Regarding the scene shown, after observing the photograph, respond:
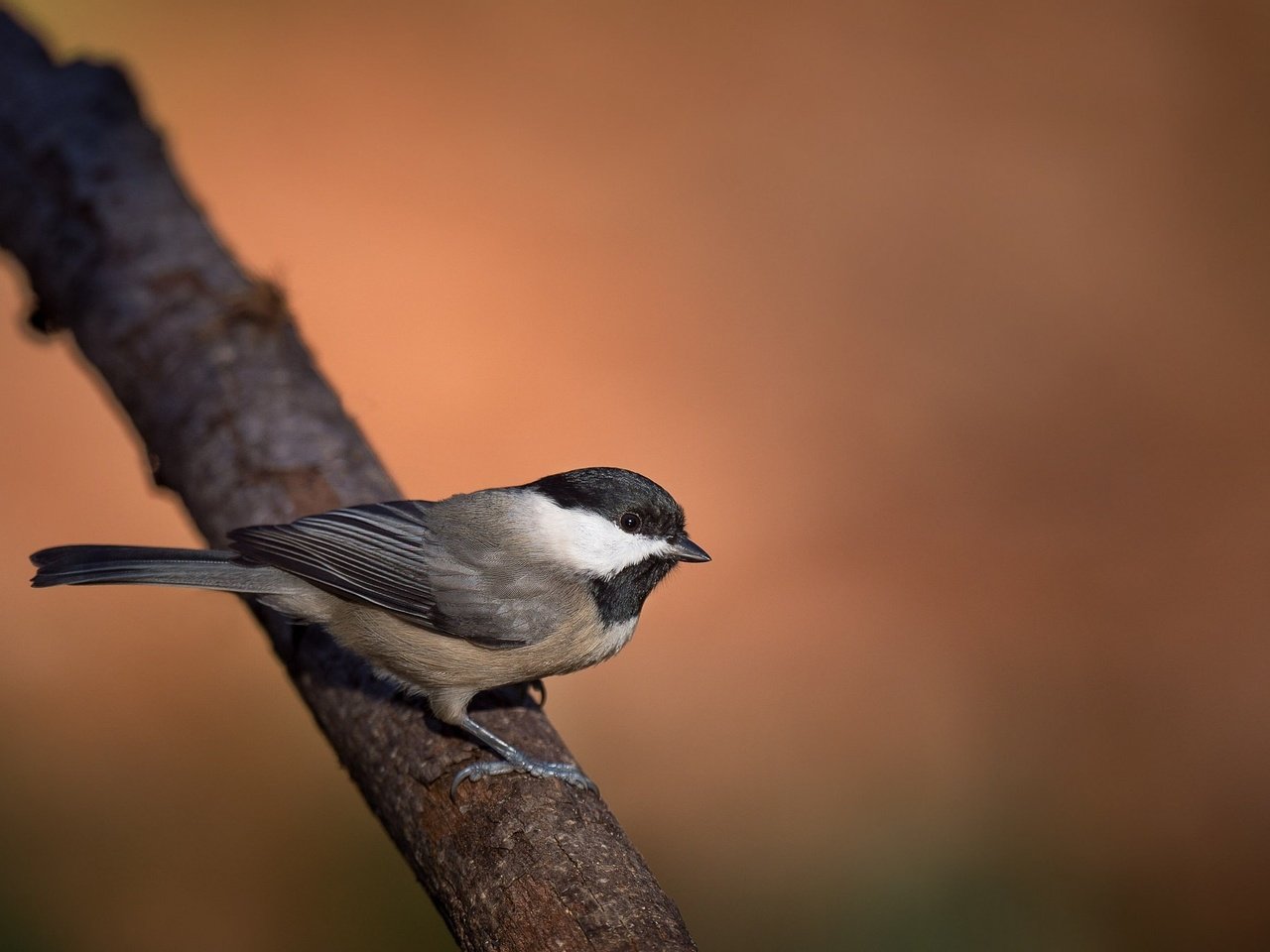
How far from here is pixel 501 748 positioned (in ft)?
8.13

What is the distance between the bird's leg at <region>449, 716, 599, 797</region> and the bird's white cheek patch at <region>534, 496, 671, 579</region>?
1.31 feet

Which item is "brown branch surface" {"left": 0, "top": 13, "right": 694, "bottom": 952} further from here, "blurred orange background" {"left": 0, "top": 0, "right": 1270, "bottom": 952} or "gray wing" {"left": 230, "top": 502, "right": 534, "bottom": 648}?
"blurred orange background" {"left": 0, "top": 0, "right": 1270, "bottom": 952}

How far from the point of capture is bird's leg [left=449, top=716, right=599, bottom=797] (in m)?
2.35

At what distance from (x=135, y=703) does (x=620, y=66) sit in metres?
4.57

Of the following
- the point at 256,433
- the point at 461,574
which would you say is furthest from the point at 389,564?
the point at 256,433

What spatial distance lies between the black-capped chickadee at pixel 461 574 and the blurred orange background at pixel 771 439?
5.76 ft

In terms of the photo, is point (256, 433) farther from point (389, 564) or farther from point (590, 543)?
point (590, 543)

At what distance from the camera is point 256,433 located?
116 inches

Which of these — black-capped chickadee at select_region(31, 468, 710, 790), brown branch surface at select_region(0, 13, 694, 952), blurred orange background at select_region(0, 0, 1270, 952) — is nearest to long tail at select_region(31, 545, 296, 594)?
black-capped chickadee at select_region(31, 468, 710, 790)

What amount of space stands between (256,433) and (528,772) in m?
1.13

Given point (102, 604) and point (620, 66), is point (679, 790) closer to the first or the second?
point (102, 604)

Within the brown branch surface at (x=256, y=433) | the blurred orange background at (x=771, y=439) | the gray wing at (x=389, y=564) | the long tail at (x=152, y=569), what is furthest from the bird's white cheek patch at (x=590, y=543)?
the blurred orange background at (x=771, y=439)

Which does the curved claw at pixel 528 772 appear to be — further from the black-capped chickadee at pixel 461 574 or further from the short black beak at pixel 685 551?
the short black beak at pixel 685 551

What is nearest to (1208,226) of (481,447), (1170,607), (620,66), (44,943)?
(1170,607)
